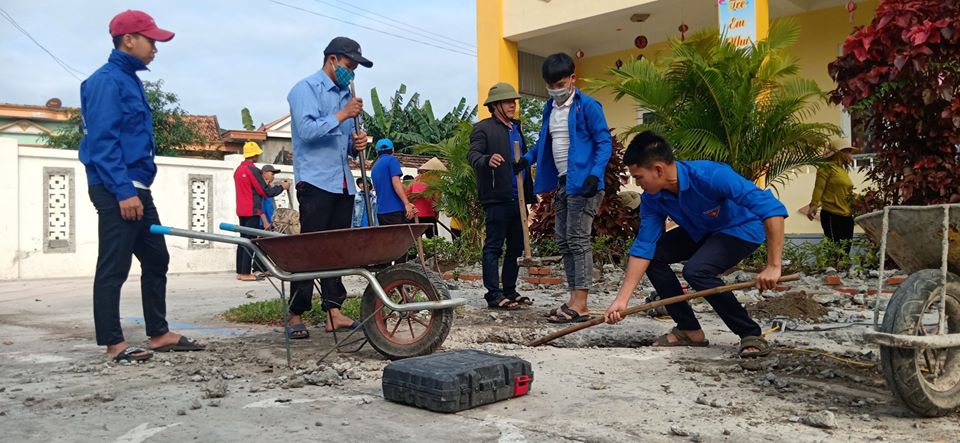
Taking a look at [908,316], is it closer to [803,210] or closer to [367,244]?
[367,244]

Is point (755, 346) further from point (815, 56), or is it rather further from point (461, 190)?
point (815, 56)

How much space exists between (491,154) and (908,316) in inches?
147

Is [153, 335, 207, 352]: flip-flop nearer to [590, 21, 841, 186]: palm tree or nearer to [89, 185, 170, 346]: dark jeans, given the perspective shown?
[89, 185, 170, 346]: dark jeans

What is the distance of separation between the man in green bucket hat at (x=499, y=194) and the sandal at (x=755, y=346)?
7.61ft

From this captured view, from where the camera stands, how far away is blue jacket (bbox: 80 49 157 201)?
4.10 meters

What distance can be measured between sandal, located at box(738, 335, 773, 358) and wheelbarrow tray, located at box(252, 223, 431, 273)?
1.78m

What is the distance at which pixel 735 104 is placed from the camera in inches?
304

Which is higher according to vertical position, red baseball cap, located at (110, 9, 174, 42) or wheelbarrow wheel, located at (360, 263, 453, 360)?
red baseball cap, located at (110, 9, 174, 42)

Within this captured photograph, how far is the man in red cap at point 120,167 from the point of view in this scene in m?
4.11

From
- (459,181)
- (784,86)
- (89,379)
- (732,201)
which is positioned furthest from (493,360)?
(459,181)

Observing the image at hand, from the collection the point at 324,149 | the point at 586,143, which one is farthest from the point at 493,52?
the point at 324,149

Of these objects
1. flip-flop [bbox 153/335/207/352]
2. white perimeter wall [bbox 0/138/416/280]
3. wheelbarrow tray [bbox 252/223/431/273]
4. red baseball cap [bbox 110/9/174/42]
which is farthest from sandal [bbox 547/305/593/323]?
white perimeter wall [bbox 0/138/416/280]

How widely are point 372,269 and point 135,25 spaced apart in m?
1.88

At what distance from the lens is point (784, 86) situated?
812 centimetres
